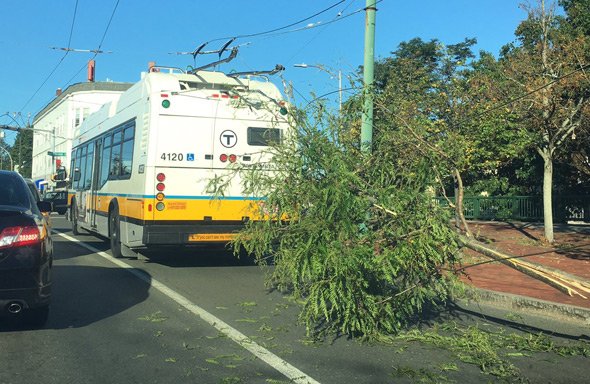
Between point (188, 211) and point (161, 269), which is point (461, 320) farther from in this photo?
point (161, 269)

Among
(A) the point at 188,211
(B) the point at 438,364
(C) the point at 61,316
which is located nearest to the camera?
(B) the point at 438,364

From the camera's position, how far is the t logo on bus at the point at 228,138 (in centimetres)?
1069

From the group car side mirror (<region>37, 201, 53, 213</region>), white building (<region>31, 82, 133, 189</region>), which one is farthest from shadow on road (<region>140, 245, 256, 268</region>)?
white building (<region>31, 82, 133, 189</region>)

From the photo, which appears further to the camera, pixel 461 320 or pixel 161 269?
pixel 161 269

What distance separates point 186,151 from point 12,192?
161 inches

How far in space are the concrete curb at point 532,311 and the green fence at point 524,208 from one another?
54.7 feet

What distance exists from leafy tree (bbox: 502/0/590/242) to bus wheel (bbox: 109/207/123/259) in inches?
428

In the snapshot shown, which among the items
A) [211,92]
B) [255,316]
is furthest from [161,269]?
[255,316]

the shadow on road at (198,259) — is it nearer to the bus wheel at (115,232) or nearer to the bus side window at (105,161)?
the bus wheel at (115,232)

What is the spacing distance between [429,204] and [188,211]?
5.55 meters

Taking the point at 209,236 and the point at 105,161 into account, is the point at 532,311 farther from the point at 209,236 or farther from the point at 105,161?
the point at 105,161

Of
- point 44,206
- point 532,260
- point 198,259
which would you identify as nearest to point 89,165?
point 198,259

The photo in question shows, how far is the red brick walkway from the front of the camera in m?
8.26

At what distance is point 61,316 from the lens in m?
7.10
